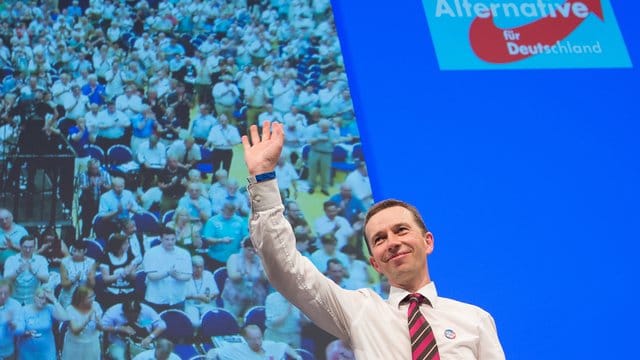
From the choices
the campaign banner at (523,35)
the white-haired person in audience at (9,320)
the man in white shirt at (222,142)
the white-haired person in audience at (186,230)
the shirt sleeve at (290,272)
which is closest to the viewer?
the shirt sleeve at (290,272)

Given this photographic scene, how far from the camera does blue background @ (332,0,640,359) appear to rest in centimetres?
342

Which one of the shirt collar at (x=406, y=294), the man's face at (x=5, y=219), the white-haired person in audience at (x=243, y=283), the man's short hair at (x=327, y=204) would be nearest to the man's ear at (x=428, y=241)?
the shirt collar at (x=406, y=294)

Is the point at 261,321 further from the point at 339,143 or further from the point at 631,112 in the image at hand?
the point at 631,112

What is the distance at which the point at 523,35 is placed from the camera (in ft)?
13.6

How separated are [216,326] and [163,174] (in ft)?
2.39

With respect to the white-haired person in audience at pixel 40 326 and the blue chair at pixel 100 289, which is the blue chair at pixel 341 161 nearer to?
the blue chair at pixel 100 289

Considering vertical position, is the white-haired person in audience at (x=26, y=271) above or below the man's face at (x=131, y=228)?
below

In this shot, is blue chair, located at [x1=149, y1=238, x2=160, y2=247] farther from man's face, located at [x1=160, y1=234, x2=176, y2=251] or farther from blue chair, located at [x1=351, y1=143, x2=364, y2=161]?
blue chair, located at [x1=351, y1=143, x2=364, y2=161]

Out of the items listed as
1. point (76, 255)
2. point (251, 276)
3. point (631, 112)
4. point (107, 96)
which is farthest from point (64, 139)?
point (631, 112)

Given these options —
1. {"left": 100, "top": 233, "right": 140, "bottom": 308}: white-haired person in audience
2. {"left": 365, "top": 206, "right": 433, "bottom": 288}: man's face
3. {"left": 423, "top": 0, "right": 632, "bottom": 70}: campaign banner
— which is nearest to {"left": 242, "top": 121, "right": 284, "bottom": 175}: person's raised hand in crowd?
{"left": 365, "top": 206, "right": 433, "bottom": 288}: man's face

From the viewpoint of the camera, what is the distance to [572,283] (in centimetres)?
351

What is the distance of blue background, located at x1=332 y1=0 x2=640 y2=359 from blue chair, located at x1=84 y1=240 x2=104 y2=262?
1205mm

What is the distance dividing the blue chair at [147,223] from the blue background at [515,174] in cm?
97

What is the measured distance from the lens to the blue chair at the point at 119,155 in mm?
3453
